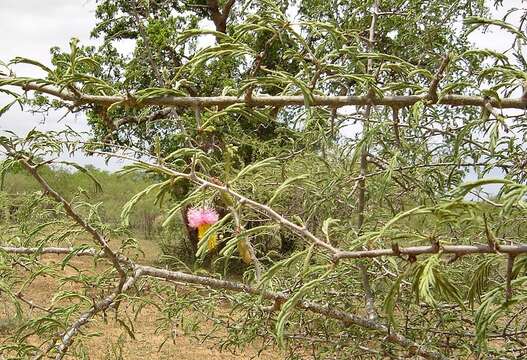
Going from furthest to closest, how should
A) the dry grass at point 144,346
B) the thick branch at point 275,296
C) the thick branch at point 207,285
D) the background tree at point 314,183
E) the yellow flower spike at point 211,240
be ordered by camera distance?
1. the dry grass at point 144,346
2. the thick branch at point 275,296
3. the thick branch at point 207,285
4. the yellow flower spike at point 211,240
5. the background tree at point 314,183

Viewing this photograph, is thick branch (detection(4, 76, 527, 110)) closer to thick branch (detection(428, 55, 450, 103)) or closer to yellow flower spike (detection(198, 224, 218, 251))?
thick branch (detection(428, 55, 450, 103))

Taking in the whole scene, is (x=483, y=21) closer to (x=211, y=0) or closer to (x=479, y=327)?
(x=479, y=327)

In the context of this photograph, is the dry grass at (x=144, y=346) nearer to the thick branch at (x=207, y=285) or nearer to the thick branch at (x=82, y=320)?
the thick branch at (x=207, y=285)

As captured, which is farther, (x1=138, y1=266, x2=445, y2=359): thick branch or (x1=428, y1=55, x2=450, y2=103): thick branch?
(x1=138, y1=266, x2=445, y2=359): thick branch

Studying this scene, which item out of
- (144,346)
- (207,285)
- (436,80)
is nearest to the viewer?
(436,80)

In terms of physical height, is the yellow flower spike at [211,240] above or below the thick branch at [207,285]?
above

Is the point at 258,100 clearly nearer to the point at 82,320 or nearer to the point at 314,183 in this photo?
the point at 314,183

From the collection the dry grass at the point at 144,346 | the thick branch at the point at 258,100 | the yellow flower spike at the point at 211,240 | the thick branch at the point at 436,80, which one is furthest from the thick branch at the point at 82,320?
the dry grass at the point at 144,346

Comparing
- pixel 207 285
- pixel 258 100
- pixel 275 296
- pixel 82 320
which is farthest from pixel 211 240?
pixel 258 100

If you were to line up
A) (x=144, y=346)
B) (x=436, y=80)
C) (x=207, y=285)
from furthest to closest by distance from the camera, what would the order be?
(x=144, y=346)
(x=207, y=285)
(x=436, y=80)

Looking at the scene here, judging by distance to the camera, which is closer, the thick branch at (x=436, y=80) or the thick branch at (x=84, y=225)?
the thick branch at (x=436, y=80)

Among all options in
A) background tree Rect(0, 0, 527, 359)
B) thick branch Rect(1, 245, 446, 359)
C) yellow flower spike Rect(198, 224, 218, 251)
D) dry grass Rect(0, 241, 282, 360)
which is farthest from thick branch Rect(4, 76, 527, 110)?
dry grass Rect(0, 241, 282, 360)

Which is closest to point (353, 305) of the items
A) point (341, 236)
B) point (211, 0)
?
point (341, 236)

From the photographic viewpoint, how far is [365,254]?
27.6 inches
